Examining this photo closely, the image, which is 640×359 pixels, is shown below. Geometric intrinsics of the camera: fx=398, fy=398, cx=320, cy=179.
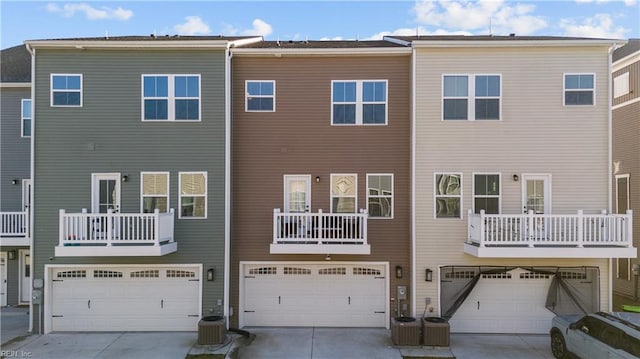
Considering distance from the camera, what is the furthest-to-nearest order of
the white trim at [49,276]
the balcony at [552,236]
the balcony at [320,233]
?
the white trim at [49,276]
the balcony at [320,233]
the balcony at [552,236]

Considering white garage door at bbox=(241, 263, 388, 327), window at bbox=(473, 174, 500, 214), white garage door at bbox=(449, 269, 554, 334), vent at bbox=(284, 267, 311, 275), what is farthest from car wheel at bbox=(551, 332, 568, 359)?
vent at bbox=(284, 267, 311, 275)

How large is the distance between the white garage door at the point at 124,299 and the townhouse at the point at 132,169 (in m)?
0.03

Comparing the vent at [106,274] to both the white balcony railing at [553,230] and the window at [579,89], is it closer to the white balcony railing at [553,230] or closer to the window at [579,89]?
the white balcony railing at [553,230]

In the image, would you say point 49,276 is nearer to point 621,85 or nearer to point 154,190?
point 154,190

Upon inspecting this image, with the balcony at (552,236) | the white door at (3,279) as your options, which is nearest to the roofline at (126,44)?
the white door at (3,279)

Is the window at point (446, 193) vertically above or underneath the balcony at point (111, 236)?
above

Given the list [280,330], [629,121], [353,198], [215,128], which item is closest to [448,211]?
[353,198]

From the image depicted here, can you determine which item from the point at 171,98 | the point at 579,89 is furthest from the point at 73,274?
the point at 579,89

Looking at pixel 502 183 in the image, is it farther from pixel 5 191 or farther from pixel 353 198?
pixel 5 191

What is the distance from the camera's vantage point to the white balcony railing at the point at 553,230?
1016 centimetres

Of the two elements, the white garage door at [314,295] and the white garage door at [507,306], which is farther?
the white garage door at [314,295]

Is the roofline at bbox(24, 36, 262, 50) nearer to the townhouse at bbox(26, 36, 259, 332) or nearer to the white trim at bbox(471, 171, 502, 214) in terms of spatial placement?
the townhouse at bbox(26, 36, 259, 332)

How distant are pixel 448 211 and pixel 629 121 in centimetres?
914

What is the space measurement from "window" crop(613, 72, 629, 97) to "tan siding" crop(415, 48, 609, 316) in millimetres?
5162
